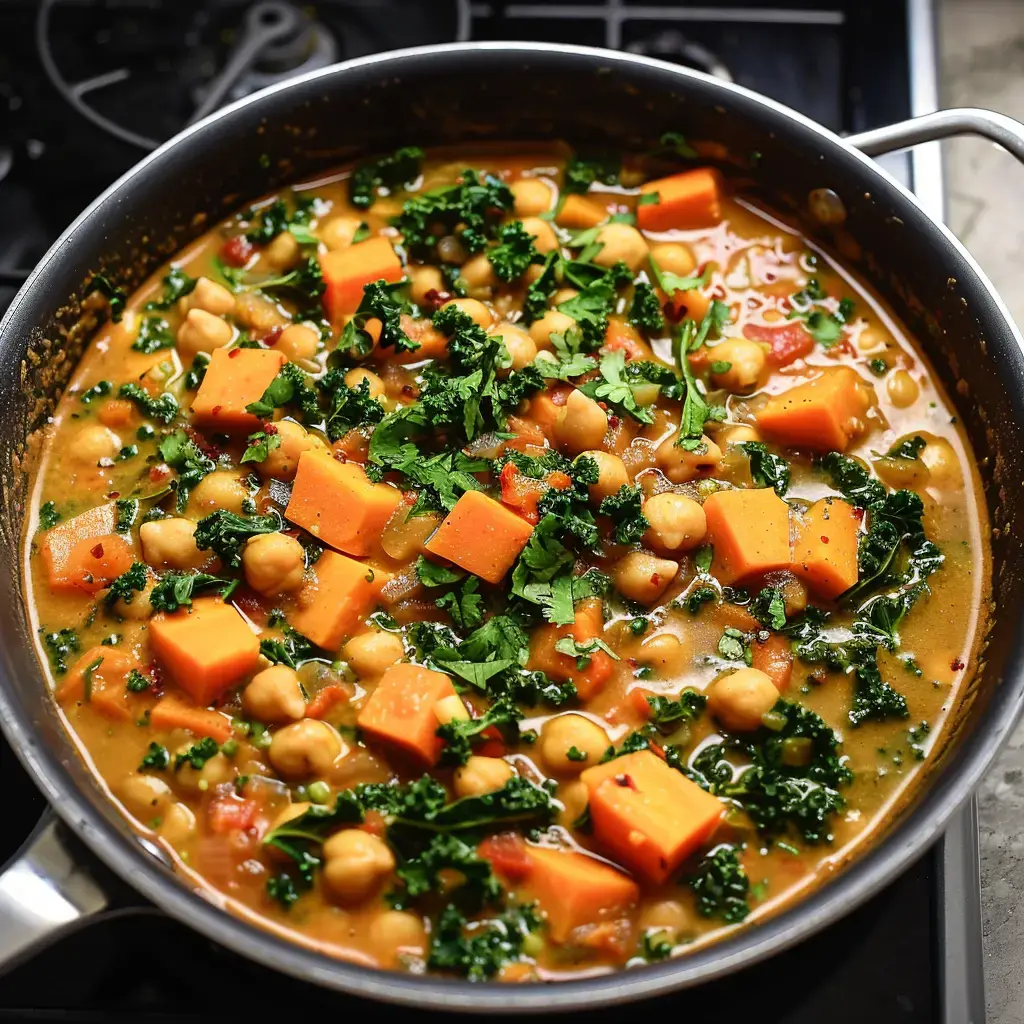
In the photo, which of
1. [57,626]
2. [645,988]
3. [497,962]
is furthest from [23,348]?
[645,988]

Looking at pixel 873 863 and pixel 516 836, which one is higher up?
pixel 873 863

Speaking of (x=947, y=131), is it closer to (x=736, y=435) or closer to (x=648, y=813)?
(x=736, y=435)

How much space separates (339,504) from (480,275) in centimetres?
103

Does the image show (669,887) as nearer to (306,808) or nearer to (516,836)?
(516,836)

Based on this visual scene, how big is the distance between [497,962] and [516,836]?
322 millimetres

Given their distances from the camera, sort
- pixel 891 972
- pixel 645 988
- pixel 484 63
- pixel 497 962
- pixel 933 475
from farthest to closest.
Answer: pixel 484 63 → pixel 933 475 → pixel 891 972 → pixel 497 962 → pixel 645 988

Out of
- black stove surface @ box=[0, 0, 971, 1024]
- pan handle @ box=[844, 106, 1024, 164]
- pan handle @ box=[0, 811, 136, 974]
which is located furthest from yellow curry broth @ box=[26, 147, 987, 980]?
black stove surface @ box=[0, 0, 971, 1024]

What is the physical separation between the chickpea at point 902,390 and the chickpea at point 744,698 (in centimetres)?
117

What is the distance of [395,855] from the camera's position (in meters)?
3.18

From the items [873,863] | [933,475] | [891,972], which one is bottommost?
[891,972]

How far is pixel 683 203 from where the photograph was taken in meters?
4.24

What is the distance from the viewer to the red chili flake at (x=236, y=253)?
4.23 m

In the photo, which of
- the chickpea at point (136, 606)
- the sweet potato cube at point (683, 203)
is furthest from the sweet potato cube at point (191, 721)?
the sweet potato cube at point (683, 203)

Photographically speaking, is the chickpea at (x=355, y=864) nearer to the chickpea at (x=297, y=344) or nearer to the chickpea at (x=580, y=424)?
the chickpea at (x=580, y=424)
